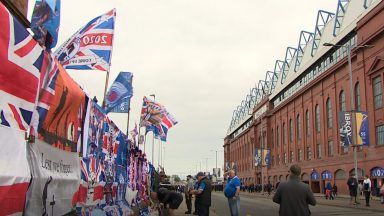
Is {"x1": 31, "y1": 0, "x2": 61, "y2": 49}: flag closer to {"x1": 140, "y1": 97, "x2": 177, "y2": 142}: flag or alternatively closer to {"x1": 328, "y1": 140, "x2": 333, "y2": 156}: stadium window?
{"x1": 140, "y1": 97, "x2": 177, "y2": 142}: flag

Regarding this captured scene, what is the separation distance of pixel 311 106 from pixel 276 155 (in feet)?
74.9

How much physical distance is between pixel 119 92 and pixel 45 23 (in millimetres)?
11203

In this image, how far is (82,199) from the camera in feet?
24.7

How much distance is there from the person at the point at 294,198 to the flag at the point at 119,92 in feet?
34.5

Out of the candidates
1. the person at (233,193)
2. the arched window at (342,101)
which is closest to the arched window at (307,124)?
the arched window at (342,101)

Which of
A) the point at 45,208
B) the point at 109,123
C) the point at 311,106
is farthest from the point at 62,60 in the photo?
the point at 311,106

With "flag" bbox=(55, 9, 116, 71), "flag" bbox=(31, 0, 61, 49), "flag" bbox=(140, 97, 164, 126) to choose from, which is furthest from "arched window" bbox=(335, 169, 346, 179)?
"flag" bbox=(31, 0, 61, 49)

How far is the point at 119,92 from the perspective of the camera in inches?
669

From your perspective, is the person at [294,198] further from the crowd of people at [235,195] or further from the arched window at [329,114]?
the arched window at [329,114]

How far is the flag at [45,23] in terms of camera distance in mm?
5664

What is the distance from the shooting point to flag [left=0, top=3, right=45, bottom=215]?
3.91 meters

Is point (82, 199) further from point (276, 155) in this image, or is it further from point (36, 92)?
point (276, 155)

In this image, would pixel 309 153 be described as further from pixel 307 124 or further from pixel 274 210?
pixel 274 210

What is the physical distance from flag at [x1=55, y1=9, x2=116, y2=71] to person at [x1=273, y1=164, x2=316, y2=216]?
4.80 meters
